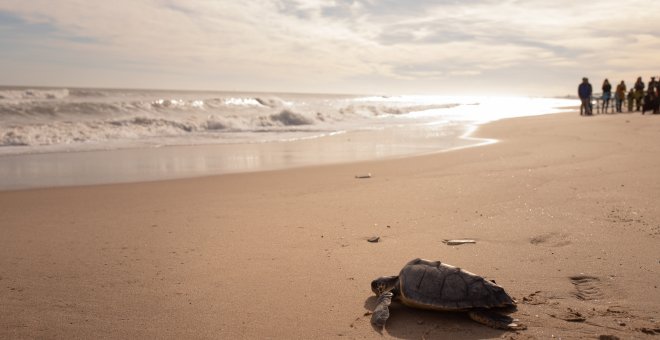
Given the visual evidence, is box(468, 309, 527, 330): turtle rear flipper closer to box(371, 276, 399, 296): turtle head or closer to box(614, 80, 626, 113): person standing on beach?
box(371, 276, 399, 296): turtle head

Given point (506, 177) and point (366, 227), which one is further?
point (506, 177)

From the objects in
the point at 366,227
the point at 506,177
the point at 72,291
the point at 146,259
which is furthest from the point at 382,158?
the point at 72,291

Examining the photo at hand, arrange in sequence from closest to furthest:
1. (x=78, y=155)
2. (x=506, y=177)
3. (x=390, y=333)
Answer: (x=390, y=333)
(x=506, y=177)
(x=78, y=155)

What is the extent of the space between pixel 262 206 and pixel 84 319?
3.59 m

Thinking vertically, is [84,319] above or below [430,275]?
below

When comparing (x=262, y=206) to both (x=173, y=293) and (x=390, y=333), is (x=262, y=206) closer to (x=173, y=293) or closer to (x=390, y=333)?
(x=173, y=293)

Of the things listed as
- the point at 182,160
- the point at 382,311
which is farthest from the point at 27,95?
the point at 382,311

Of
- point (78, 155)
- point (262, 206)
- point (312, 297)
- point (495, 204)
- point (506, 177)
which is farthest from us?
point (78, 155)

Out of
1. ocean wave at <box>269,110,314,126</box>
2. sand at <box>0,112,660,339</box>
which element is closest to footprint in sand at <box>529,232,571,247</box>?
sand at <box>0,112,660,339</box>

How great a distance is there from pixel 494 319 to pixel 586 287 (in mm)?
1016

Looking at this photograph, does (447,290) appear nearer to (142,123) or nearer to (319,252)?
(319,252)

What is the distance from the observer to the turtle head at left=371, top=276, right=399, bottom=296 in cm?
369

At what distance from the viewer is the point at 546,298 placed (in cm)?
366

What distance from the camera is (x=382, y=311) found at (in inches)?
135
